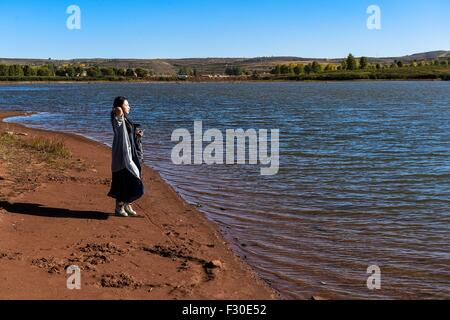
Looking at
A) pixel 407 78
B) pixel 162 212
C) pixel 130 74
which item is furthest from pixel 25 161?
pixel 130 74

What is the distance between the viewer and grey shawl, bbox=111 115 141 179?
29.9 feet

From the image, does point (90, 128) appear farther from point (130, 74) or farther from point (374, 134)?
point (130, 74)

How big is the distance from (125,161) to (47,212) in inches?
64.3

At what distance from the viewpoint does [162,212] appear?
409 inches

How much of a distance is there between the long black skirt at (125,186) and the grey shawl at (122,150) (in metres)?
0.09

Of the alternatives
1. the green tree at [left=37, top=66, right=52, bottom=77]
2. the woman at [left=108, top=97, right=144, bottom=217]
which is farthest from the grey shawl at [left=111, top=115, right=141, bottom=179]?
the green tree at [left=37, top=66, right=52, bottom=77]

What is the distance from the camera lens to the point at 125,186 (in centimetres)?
938

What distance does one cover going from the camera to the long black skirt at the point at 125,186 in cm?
936

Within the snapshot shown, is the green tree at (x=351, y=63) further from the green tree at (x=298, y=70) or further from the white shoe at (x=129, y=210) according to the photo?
the white shoe at (x=129, y=210)

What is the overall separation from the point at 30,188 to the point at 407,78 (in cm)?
14142

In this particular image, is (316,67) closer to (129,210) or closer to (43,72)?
(43,72)

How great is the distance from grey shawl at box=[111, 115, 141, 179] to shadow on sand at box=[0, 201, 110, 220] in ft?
2.93

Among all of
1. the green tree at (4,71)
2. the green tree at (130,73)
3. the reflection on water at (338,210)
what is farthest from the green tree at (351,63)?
the reflection on water at (338,210)
